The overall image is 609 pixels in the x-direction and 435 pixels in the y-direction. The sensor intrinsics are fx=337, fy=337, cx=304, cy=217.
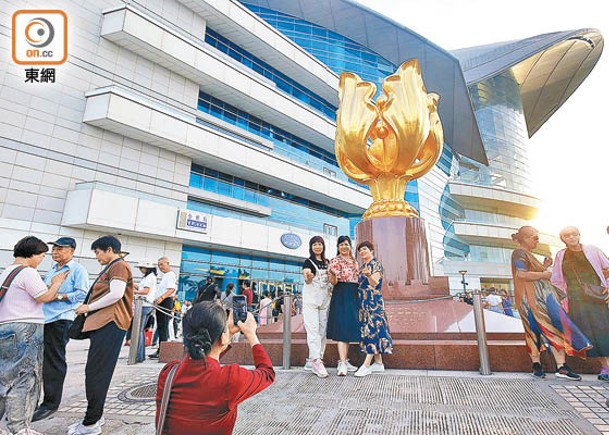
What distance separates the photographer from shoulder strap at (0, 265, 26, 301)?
2.04m

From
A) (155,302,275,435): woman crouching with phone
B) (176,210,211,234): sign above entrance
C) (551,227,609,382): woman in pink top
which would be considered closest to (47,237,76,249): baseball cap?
(155,302,275,435): woman crouching with phone

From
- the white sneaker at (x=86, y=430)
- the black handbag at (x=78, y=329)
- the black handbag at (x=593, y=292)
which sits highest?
the black handbag at (x=593, y=292)

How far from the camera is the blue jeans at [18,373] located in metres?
1.96

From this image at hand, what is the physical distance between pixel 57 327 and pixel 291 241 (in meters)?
15.3

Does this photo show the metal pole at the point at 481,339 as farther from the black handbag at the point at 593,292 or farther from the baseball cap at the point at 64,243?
the baseball cap at the point at 64,243

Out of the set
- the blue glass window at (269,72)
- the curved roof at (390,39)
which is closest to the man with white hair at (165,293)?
the blue glass window at (269,72)

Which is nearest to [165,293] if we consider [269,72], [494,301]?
[494,301]

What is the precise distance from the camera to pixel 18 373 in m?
2.00

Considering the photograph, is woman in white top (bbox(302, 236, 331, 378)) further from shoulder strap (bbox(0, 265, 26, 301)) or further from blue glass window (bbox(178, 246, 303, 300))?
blue glass window (bbox(178, 246, 303, 300))

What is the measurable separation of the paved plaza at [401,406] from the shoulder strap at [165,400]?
1147 mm

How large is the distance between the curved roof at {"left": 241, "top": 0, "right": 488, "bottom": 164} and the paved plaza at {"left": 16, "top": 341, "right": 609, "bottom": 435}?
32.4 meters

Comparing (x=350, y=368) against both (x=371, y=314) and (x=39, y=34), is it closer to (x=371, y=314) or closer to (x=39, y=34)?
(x=371, y=314)

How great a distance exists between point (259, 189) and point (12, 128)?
1049 centimetres

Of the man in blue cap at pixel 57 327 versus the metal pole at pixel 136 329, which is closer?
the man in blue cap at pixel 57 327
